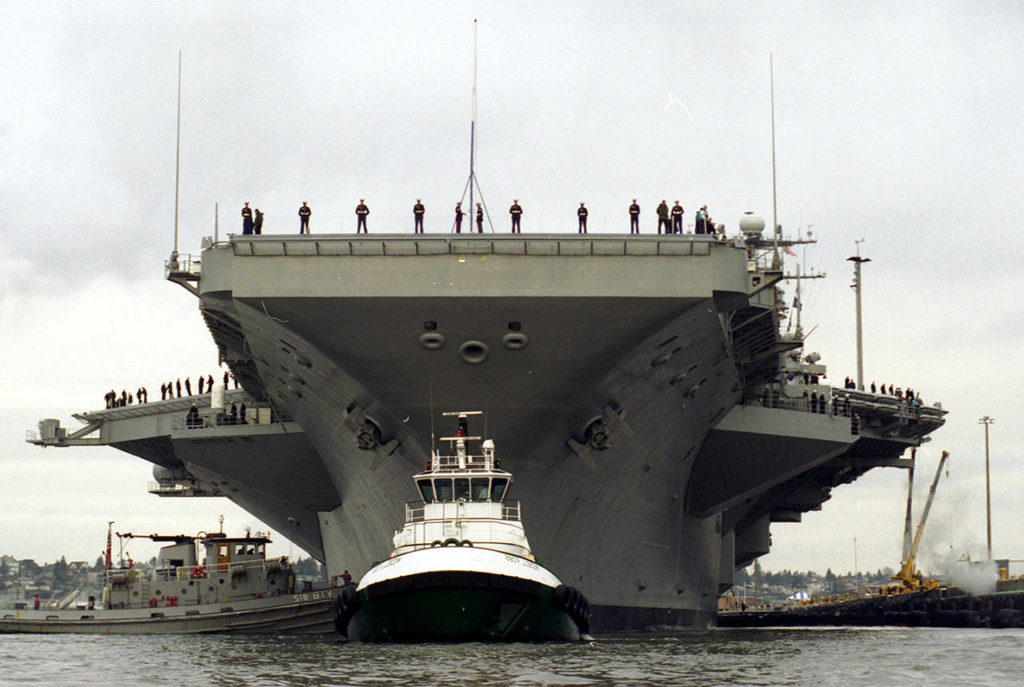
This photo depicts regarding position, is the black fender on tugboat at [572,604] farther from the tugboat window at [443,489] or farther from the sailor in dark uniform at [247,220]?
the sailor in dark uniform at [247,220]

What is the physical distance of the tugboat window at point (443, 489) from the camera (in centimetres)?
2642

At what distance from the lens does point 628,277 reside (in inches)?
1112

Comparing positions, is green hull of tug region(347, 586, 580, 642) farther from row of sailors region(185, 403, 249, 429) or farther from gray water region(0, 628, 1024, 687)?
row of sailors region(185, 403, 249, 429)

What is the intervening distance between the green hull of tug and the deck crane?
137 ft

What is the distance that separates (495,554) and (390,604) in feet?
5.98

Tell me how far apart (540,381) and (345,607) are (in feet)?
21.8

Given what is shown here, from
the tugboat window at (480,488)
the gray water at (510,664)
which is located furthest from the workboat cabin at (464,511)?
the gray water at (510,664)

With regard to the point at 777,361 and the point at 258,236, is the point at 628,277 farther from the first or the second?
the point at 777,361

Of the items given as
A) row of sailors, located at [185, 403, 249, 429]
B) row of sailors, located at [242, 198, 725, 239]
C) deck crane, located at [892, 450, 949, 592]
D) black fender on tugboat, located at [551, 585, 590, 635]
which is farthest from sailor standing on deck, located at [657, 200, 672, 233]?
deck crane, located at [892, 450, 949, 592]

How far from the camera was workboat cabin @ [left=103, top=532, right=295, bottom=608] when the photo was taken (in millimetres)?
38781

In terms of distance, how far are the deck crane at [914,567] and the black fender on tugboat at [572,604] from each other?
39197 millimetres

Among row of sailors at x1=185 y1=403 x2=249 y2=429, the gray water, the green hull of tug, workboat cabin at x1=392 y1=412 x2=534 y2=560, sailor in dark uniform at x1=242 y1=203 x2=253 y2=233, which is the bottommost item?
the gray water

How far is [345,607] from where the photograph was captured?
25.7 meters

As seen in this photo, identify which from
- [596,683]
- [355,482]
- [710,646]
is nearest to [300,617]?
[355,482]
